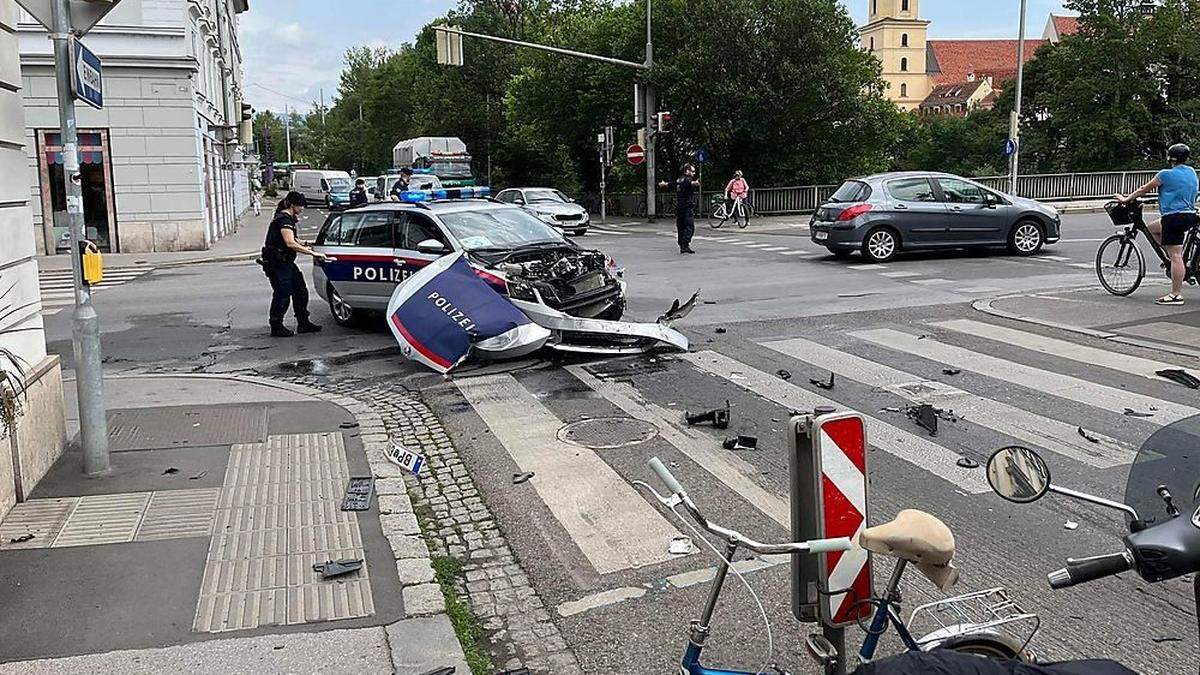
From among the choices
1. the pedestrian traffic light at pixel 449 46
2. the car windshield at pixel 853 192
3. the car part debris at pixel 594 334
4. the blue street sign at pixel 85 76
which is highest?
the pedestrian traffic light at pixel 449 46

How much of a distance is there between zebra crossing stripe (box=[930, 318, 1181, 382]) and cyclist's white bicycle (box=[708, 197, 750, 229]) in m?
20.1

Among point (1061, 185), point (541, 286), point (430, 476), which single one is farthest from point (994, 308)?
point (1061, 185)

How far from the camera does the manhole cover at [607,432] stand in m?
6.95

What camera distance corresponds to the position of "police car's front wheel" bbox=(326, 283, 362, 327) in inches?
493

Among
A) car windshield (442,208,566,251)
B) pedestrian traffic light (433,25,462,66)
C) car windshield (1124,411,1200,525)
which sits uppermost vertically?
pedestrian traffic light (433,25,462,66)

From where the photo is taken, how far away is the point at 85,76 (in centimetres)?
619

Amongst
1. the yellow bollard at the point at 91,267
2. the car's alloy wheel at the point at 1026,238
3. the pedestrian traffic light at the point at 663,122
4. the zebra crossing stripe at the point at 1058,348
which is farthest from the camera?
the pedestrian traffic light at the point at 663,122

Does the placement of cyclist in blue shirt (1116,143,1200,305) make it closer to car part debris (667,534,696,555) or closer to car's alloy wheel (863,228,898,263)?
car's alloy wheel (863,228,898,263)

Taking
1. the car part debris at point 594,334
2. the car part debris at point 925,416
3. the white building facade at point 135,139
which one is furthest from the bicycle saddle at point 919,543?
the white building facade at point 135,139

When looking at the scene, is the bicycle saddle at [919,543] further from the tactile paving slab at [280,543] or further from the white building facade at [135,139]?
the white building facade at [135,139]

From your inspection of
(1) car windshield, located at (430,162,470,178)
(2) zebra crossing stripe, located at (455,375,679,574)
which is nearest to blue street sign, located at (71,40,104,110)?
(2) zebra crossing stripe, located at (455,375,679,574)

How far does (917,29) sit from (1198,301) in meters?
130

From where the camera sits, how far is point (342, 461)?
6719 mm

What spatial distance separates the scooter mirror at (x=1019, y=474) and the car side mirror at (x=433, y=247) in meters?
8.96
